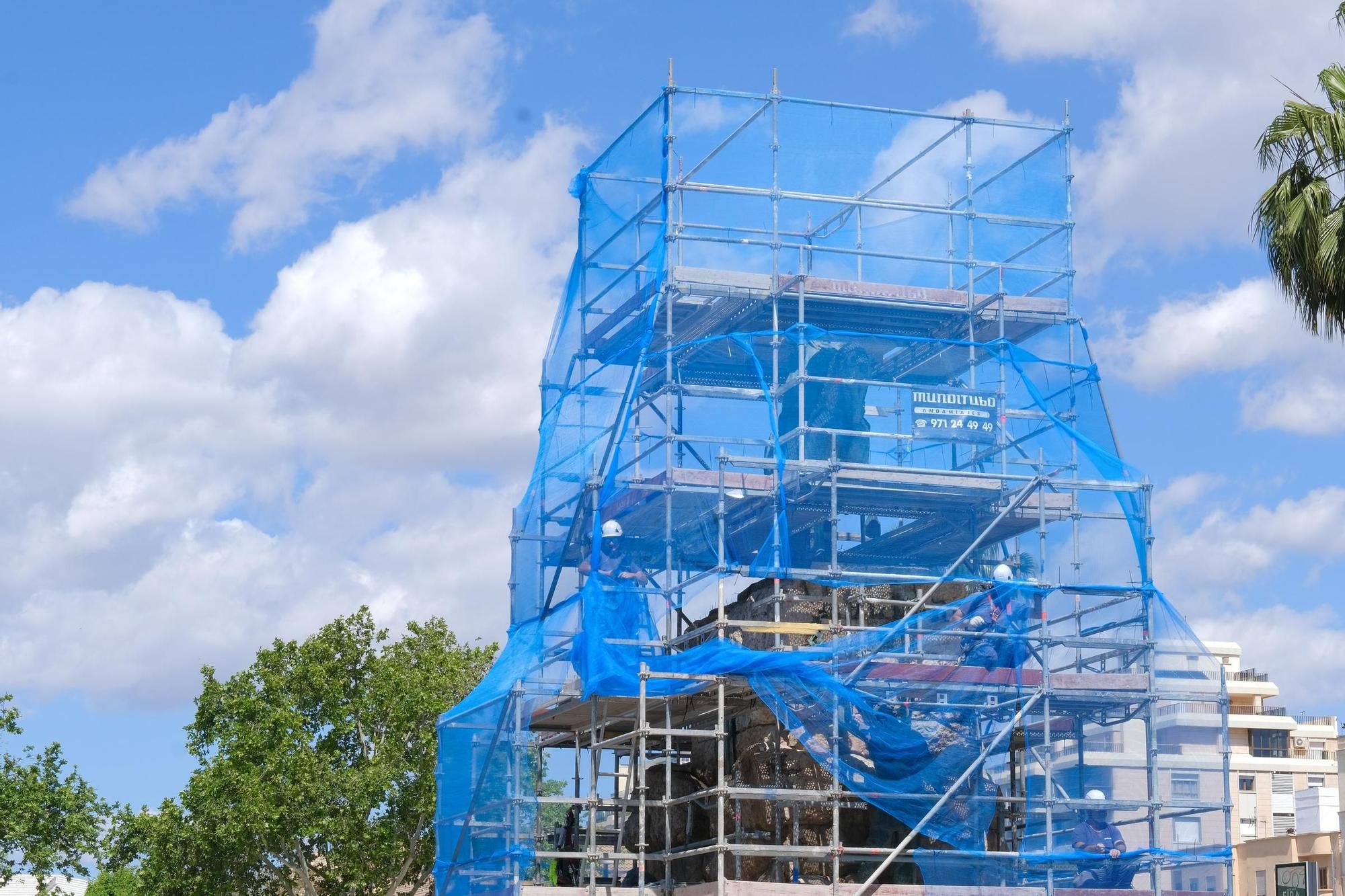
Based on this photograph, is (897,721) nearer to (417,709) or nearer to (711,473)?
(711,473)

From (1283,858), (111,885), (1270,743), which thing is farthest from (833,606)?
(1270,743)

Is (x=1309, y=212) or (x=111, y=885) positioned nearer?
(x=1309, y=212)

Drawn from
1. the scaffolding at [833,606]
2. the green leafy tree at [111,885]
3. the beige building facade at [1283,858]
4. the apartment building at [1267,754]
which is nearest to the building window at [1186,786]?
the scaffolding at [833,606]

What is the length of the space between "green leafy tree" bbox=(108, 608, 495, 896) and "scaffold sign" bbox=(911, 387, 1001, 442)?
18.0 meters

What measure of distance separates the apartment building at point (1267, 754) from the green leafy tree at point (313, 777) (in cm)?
4970

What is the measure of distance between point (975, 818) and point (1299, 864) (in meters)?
30.4

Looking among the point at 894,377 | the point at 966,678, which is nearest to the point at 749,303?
the point at 894,377

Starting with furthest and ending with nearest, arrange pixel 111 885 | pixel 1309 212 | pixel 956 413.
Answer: pixel 111 885, pixel 956 413, pixel 1309 212

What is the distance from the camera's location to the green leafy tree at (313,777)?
130ft

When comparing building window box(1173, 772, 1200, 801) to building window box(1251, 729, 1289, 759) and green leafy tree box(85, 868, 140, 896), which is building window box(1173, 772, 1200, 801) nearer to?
green leafy tree box(85, 868, 140, 896)

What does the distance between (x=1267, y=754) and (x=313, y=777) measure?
63.7 meters

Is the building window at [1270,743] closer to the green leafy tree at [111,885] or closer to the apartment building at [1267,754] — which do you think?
the apartment building at [1267,754]

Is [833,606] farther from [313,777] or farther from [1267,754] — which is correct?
[1267,754]

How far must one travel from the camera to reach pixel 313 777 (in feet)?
130
